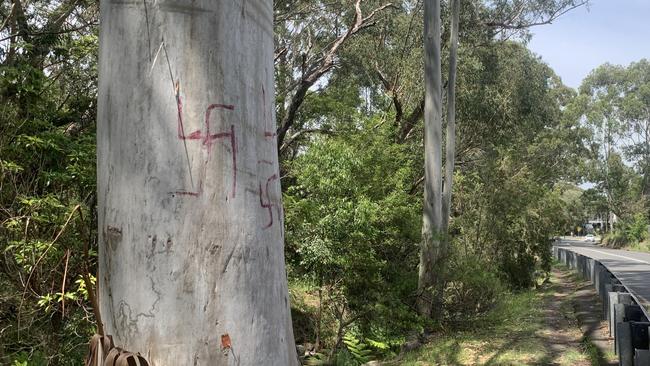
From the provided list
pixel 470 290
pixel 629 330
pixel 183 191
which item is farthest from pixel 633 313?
pixel 183 191

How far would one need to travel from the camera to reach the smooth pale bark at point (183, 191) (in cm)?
140

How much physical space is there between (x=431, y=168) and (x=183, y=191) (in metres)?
11.8

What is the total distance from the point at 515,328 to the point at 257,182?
1119 centimetres

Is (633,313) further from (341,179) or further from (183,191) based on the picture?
(183,191)

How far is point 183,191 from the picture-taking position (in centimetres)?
141

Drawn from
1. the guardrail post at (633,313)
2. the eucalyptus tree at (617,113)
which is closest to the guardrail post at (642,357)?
the guardrail post at (633,313)

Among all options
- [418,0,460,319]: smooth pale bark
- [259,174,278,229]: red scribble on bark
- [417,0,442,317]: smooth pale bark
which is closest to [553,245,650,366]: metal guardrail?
[418,0,460,319]: smooth pale bark

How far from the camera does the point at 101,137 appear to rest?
60.2 inches

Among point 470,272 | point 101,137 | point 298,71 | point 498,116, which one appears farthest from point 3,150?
point 498,116

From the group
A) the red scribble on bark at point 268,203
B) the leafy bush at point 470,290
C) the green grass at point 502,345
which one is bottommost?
the green grass at point 502,345

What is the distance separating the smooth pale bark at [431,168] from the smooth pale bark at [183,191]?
36.1 feet

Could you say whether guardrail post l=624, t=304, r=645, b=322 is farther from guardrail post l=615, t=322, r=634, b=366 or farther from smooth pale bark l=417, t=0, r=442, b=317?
smooth pale bark l=417, t=0, r=442, b=317

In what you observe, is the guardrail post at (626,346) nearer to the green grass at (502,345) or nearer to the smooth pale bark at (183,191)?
the green grass at (502,345)

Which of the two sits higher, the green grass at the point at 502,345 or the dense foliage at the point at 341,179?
the dense foliage at the point at 341,179
